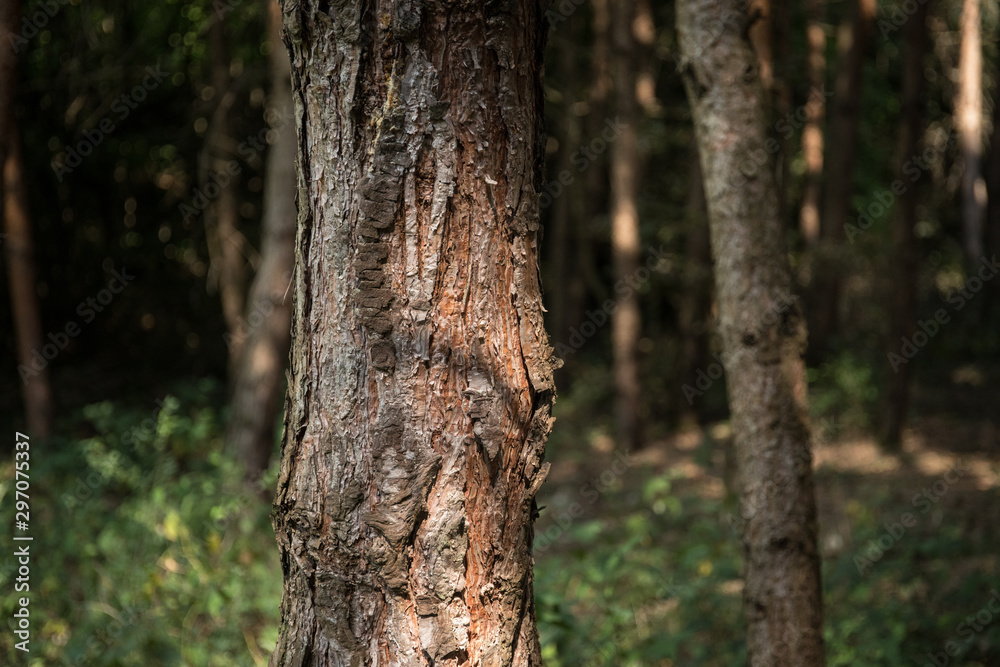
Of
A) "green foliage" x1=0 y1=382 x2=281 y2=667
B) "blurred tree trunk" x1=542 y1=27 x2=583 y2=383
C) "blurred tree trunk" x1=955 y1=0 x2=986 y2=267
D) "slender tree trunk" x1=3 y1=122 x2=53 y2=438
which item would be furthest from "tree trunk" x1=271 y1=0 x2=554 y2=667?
"blurred tree trunk" x1=955 y1=0 x2=986 y2=267

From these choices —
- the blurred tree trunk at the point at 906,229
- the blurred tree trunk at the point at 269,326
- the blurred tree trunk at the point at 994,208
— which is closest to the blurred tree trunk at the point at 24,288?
the blurred tree trunk at the point at 269,326

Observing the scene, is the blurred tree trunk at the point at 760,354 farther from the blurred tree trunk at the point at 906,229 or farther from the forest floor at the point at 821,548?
the blurred tree trunk at the point at 906,229

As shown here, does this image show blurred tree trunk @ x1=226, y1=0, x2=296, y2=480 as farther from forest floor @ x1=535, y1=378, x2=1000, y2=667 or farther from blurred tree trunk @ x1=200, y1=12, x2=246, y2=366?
forest floor @ x1=535, y1=378, x2=1000, y2=667

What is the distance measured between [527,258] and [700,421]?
10.3m

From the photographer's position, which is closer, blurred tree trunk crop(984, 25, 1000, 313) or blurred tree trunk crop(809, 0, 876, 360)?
blurred tree trunk crop(809, 0, 876, 360)

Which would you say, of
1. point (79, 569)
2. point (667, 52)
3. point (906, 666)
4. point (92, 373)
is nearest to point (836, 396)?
point (667, 52)

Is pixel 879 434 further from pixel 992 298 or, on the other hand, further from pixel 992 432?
pixel 992 298

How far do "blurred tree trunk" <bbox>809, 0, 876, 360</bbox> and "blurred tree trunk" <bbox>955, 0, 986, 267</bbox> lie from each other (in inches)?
147

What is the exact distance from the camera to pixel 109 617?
13.6 ft

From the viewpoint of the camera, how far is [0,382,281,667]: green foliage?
12.6 ft

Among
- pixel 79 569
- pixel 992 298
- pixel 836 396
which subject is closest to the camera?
pixel 79 569

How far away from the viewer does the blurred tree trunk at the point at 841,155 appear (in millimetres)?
11016

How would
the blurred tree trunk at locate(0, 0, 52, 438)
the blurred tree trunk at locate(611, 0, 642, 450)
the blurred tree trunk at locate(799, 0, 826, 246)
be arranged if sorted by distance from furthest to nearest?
1. the blurred tree trunk at locate(799, 0, 826, 246)
2. the blurred tree trunk at locate(611, 0, 642, 450)
3. the blurred tree trunk at locate(0, 0, 52, 438)

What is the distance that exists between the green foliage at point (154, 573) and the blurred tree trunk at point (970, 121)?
49.6 feet
